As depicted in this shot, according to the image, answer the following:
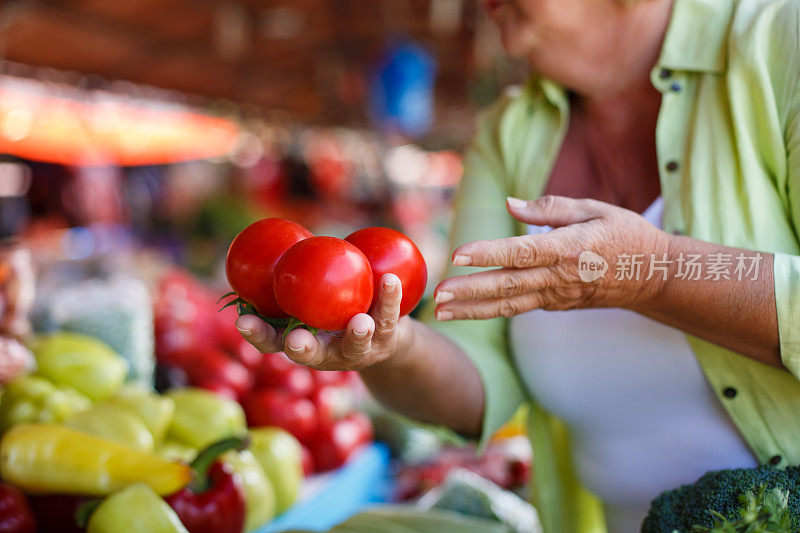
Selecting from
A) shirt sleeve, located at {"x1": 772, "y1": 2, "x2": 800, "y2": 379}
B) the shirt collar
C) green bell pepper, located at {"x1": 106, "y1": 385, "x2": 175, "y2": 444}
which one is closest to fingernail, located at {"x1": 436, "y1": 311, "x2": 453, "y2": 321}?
shirt sleeve, located at {"x1": 772, "y1": 2, "x2": 800, "y2": 379}

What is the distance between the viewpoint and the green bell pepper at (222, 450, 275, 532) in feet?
5.84

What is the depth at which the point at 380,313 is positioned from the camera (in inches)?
40.0

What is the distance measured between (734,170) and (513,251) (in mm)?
626

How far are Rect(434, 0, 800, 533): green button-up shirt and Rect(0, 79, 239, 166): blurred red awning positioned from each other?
194 inches

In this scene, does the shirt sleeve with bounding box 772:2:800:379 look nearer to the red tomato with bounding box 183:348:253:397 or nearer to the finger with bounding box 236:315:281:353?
the finger with bounding box 236:315:281:353

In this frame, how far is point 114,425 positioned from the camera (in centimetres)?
165

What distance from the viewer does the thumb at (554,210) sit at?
109cm

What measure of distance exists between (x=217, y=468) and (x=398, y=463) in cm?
155

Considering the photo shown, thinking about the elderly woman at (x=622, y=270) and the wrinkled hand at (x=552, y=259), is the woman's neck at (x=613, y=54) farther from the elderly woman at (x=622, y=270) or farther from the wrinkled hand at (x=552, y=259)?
the wrinkled hand at (x=552, y=259)

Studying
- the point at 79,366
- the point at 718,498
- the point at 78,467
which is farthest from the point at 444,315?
the point at 79,366

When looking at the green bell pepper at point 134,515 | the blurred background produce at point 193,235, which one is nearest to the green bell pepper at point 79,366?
Answer: the blurred background produce at point 193,235

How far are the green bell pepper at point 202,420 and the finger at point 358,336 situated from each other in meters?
1.05

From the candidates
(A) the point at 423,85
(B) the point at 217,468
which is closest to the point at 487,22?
(A) the point at 423,85

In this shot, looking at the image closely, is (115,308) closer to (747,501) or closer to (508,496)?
(508,496)
